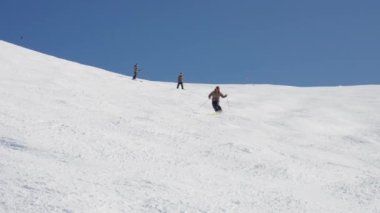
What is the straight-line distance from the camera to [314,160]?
12227 millimetres

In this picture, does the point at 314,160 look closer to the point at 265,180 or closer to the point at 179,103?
the point at 265,180

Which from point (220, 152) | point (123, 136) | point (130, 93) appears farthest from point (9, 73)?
point (220, 152)

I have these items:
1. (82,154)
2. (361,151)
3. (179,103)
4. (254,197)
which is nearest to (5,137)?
(82,154)

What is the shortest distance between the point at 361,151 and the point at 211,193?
23.6 ft

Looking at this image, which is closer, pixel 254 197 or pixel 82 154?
pixel 254 197

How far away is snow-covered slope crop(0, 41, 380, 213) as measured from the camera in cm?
796

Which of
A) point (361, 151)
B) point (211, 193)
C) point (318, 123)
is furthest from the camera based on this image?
point (318, 123)

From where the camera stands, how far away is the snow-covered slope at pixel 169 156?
7957 millimetres

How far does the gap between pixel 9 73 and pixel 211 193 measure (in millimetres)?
15361

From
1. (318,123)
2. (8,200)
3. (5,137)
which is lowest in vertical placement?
(8,200)

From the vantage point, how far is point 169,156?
10812mm

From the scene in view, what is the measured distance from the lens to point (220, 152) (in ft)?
38.5

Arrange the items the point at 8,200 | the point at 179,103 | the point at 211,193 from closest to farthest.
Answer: the point at 8,200 < the point at 211,193 < the point at 179,103

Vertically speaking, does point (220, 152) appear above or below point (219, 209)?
above
